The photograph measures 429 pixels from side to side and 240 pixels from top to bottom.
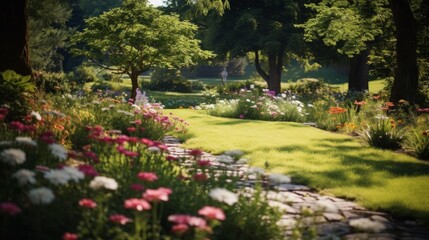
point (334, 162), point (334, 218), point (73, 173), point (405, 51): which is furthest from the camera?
point (405, 51)

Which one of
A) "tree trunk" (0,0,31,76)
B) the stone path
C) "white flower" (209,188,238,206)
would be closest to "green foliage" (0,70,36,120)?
"tree trunk" (0,0,31,76)

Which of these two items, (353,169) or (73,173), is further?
(353,169)

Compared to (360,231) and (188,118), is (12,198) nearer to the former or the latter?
(360,231)

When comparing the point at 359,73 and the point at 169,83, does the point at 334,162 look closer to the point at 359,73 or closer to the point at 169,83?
the point at 359,73

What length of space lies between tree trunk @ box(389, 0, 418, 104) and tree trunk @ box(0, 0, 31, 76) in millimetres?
10692

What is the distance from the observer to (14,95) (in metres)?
6.96

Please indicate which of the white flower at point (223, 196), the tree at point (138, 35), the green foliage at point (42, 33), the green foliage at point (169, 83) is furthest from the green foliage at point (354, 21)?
the green foliage at point (169, 83)

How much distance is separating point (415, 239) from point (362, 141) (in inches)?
242

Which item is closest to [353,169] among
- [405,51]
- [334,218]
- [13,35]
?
[334,218]

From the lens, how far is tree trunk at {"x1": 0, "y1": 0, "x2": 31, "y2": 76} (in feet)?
27.0

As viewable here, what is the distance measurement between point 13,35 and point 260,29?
63.1ft

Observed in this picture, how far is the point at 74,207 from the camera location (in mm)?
3354

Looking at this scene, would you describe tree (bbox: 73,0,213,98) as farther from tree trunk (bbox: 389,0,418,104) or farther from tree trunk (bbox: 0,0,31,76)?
tree trunk (bbox: 389,0,418,104)

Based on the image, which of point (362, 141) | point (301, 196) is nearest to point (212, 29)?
point (362, 141)
